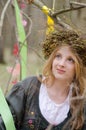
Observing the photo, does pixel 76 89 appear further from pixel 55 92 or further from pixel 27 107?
pixel 27 107

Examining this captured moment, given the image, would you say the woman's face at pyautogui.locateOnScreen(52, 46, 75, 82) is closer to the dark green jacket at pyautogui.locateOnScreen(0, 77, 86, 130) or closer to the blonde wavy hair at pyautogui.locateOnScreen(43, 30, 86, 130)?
the blonde wavy hair at pyautogui.locateOnScreen(43, 30, 86, 130)

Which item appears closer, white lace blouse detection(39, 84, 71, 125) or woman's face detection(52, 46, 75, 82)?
woman's face detection(52, 46, 75, 82)

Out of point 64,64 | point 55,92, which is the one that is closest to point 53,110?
point 55,92

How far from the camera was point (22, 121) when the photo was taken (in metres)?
2.72

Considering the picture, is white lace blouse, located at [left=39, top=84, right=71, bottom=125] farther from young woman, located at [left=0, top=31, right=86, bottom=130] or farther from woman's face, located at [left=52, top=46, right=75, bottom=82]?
woman's face, located at [left=52, top=46, right=75, bottom=82]

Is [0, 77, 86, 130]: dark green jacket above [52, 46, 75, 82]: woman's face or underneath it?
underneath

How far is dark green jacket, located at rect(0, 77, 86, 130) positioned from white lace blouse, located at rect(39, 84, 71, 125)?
0.8 inches

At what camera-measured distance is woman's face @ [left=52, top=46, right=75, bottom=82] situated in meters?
2.59

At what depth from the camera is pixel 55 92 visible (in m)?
2.70

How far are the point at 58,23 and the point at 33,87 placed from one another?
2.02 feet

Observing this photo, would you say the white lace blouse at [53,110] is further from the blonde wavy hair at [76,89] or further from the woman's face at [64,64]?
the woman's face at [64,64]

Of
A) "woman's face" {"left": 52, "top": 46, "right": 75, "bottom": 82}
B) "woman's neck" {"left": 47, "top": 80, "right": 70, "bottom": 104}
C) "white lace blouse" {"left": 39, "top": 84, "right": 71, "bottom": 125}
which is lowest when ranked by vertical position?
"white lace blouse" {"left": 39, "top": 84, "right": 71, "bottom": 125}

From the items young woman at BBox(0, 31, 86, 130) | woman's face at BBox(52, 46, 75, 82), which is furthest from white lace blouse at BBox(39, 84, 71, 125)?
woman's face at BBox(52, 46, 75, 82)

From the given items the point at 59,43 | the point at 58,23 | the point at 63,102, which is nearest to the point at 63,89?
the point at 63,102
